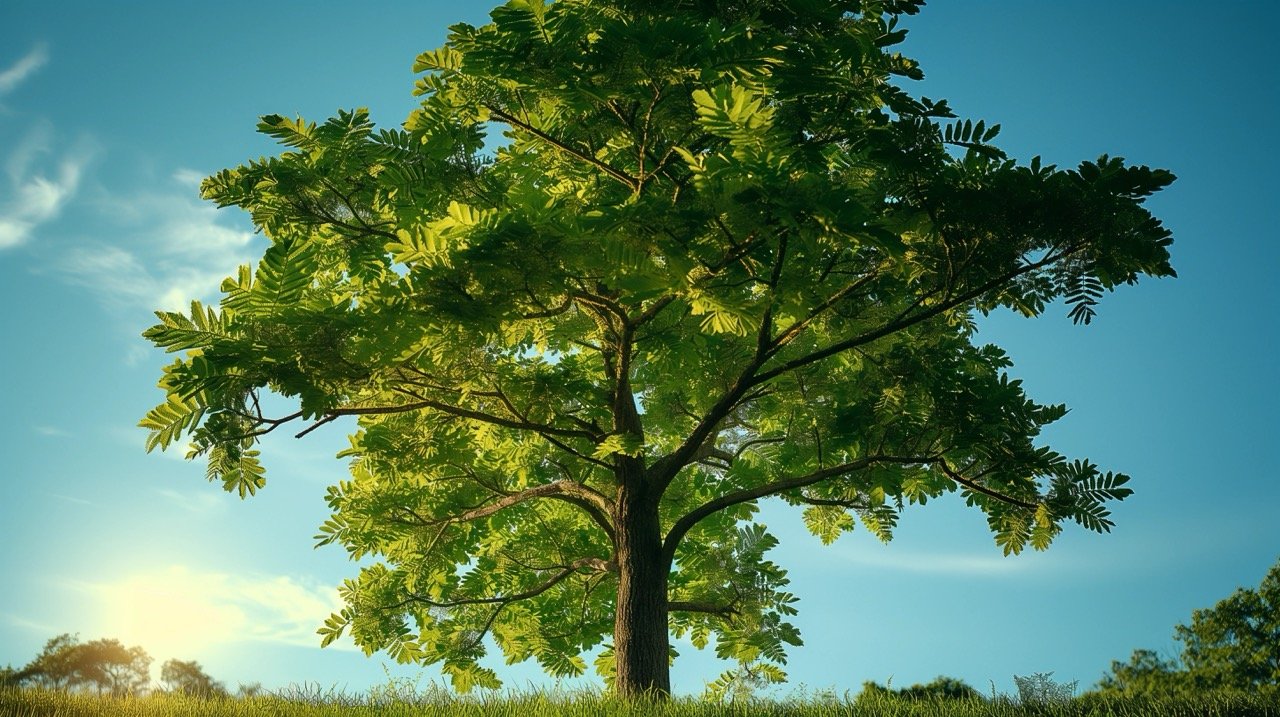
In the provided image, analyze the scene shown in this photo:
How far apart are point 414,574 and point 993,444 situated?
8.08 metres

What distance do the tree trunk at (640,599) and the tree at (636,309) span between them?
0.04 m

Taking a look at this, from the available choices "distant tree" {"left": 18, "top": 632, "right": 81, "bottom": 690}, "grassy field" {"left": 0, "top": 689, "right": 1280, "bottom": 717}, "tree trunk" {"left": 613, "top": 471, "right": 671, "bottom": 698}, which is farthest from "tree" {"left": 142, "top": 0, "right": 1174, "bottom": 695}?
"distant tree" {"left": 18, "top": 632, "right": 81, "bottom": 690}

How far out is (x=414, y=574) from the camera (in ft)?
42.3

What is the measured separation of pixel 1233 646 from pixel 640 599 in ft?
78.0

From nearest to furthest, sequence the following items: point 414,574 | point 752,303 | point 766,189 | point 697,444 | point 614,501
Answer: point 766,189 < point 752,303 < point 697,444 < point 614,501 < point 414,574

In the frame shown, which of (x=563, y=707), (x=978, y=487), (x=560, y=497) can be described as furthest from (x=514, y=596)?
(x=978, y=487)

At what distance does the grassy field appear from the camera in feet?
27.1

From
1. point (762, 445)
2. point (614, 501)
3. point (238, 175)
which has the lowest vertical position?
point (614, 501)

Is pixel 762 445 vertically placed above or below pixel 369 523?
above

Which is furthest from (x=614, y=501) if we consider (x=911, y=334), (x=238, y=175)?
(x=238, y=175)

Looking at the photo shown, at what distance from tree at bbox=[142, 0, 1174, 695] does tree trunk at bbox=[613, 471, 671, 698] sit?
0.04 m

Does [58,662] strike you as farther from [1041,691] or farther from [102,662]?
[1041,691]

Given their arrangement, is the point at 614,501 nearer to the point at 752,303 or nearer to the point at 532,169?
the point at 532,169

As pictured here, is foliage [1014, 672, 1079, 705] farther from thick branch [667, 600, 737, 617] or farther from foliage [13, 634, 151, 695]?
foliage [13, 634, 151, 695]
